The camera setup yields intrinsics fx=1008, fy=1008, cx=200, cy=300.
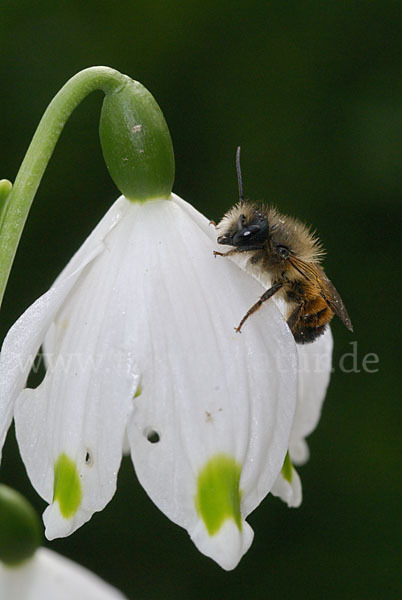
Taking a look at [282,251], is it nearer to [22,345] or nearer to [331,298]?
[331,298]

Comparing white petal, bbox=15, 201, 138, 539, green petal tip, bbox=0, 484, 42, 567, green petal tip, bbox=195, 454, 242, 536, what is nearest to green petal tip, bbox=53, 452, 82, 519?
white petal, bbox=15, 201, 138, 539

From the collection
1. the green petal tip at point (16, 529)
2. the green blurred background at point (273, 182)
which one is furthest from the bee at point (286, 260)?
the green blurred background at point (273, 182)

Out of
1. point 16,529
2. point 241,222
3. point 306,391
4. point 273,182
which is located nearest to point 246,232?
point 241,222

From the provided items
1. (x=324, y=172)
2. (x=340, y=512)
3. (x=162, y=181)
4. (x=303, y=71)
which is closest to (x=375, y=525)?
(x=340, y=512)

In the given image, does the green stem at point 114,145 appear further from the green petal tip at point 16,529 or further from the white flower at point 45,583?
the white flower at point 45,583

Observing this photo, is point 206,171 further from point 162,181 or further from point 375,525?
point 162,181
